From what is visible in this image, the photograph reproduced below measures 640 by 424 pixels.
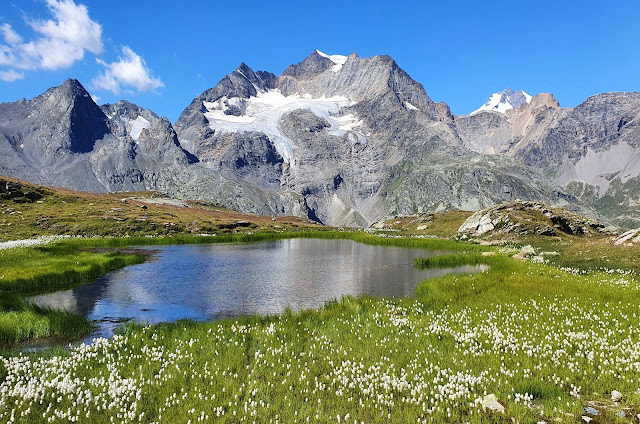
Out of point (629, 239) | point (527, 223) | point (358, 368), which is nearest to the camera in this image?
point (358, 368)

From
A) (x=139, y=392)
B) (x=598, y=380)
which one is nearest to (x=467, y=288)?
(x=598, y=380)

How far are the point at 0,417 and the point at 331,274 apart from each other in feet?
120

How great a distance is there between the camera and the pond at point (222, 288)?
88.6ft

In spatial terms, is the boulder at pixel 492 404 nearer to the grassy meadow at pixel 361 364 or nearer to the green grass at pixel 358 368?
the grassy meadow at pixel 361 364

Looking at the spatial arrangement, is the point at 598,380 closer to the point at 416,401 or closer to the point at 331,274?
the point at 416,401

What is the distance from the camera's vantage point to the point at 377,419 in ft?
33.2

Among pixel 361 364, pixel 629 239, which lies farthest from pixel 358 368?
pixel 629 239

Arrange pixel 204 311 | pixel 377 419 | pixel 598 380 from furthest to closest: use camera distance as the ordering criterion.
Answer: pixel 204 311 → pixel 598 380 → pixel 377 419

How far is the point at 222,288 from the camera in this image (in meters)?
35.8

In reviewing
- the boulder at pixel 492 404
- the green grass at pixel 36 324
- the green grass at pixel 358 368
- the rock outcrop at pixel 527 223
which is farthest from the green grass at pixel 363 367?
the rock outcrop at pixel 527 223

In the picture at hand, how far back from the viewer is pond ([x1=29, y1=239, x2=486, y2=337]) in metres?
27.0

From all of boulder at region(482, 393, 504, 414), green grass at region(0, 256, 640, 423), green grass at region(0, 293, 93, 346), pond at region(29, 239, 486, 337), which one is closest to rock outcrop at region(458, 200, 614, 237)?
pond at region(29, 239, 486, 337)

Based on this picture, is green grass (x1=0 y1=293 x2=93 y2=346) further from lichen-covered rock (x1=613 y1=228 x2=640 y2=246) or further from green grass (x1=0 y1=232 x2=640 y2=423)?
lichen-covered rock (x1=613 y1=228 x2=640 y2=246)

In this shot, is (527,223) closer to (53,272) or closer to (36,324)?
(53,272)
